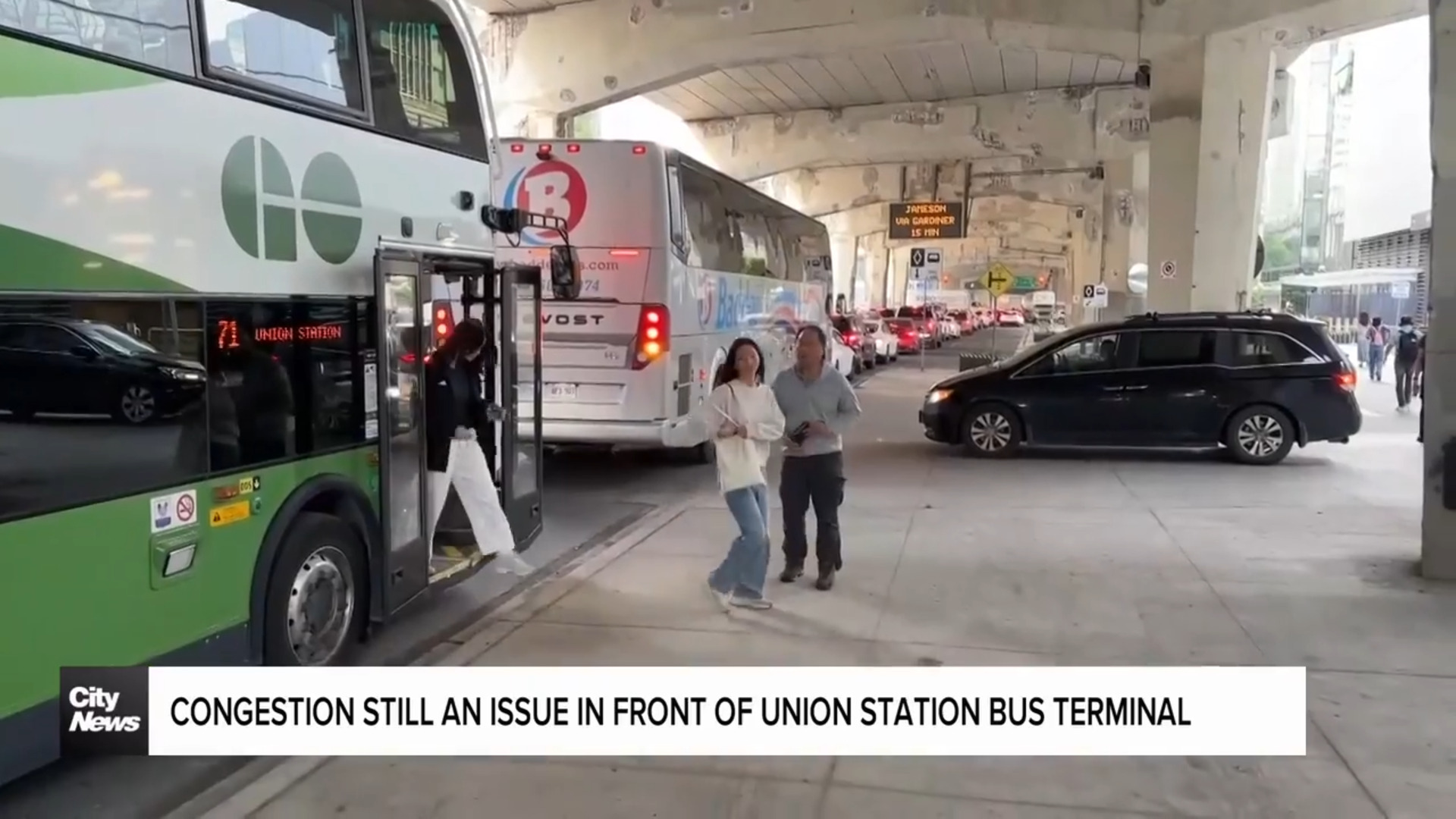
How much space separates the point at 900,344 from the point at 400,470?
3407cm

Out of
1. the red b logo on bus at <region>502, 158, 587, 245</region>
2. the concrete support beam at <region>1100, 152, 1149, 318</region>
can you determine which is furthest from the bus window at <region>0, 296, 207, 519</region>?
the concrete support beam at <region>1100, 152, 1149, 318</region>

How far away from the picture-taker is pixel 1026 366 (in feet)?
46.0

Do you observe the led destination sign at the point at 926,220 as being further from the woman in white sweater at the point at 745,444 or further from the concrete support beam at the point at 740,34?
the woman in white sweater at the point at 745,444

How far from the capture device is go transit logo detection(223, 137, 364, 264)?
501 centimetres

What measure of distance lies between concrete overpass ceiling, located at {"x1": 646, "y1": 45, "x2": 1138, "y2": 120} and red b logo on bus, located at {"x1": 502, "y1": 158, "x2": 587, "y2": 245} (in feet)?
43.3

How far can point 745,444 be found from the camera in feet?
23.2

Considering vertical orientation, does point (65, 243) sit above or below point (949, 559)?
above

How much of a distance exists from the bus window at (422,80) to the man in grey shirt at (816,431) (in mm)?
2476

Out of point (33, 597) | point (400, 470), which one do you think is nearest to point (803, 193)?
point (400, 470)

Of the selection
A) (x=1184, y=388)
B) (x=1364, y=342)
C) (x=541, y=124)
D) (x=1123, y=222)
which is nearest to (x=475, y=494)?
(x=1184, y=388)

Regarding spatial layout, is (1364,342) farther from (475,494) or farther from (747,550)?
(475,494)

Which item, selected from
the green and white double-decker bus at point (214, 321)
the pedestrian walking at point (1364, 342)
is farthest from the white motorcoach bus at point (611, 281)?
the pedestrian walking at point (1364, 342)

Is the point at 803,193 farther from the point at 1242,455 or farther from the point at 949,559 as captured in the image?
the point at 949,559

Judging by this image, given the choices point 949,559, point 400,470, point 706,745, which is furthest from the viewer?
point 949,559
